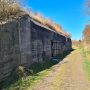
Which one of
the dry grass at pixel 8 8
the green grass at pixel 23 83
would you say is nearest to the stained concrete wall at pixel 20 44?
the dry grass at pixel 8 8

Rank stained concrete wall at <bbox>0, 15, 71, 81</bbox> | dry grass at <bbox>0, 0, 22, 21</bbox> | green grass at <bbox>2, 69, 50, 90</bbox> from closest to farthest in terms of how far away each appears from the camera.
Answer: green grass at <bbox>2, 69, 50, 90</bbox> < stained concrete wall at <bbox>0, 15, 71, 81</bbox> < dry grass at <bbox>0, 0, 22, 21</bbox>

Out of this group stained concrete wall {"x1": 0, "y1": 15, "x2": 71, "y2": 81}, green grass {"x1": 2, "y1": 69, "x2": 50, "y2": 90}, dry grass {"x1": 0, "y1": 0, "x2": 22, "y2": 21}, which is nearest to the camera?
green grass {"x1": 2, "y1": 69, "x2": 50, "y2": 90}

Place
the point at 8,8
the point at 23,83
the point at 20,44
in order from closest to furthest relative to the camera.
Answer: the point at 23,83, the point at 8,8, the point at 20,44

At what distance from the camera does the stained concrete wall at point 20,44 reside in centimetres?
1146

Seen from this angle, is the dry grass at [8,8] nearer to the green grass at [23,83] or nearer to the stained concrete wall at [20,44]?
the stained concrete wall at [20,44]

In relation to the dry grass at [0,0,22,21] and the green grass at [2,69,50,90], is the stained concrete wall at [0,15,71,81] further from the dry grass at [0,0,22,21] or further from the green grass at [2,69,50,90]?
the green grass at [2,69,50,90]

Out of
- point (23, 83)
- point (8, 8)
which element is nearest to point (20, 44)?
point (8, 8)

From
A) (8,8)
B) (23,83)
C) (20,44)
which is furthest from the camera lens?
(20,44)

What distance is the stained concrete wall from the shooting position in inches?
451

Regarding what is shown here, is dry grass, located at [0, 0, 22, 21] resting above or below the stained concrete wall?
above

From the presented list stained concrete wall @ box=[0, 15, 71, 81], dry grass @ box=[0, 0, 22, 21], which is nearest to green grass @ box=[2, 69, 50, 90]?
stained concrete wall @ box=[0, 15, 71, 81]

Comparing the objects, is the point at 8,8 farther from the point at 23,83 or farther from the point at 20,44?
the point at 23,83

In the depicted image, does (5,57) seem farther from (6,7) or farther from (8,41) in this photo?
(6,7)

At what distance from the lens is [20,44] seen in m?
13.9
